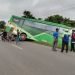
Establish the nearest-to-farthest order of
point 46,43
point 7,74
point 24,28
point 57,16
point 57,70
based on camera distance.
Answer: point 7,74 → point 57,70 → point 46,43 → point 24,28 → point 57,16

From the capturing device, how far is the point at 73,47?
73.4 ft

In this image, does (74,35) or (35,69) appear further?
(74,35)

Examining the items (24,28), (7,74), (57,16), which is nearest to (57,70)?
(7,74)

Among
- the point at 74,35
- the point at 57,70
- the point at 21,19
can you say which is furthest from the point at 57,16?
the point at 57,70

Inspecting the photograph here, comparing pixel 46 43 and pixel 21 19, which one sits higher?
pixel 21 19

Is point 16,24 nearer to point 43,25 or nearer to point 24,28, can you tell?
point 24,28

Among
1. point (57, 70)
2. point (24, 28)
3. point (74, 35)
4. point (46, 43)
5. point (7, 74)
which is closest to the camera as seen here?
point (7, 74)

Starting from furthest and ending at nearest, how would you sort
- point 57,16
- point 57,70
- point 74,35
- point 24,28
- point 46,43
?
1. point 57,16
2. point 24,28
3. point 46,43
4. point 74,35
5. point 57,70

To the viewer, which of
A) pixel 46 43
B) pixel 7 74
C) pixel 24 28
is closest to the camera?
pixel 7 74

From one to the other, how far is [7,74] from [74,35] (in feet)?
42.9

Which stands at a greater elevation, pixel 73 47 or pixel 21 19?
pixel 21 19

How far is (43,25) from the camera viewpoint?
30.9 m

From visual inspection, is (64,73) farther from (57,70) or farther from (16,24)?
(16,24)

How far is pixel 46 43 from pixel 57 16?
5482 centimetres
